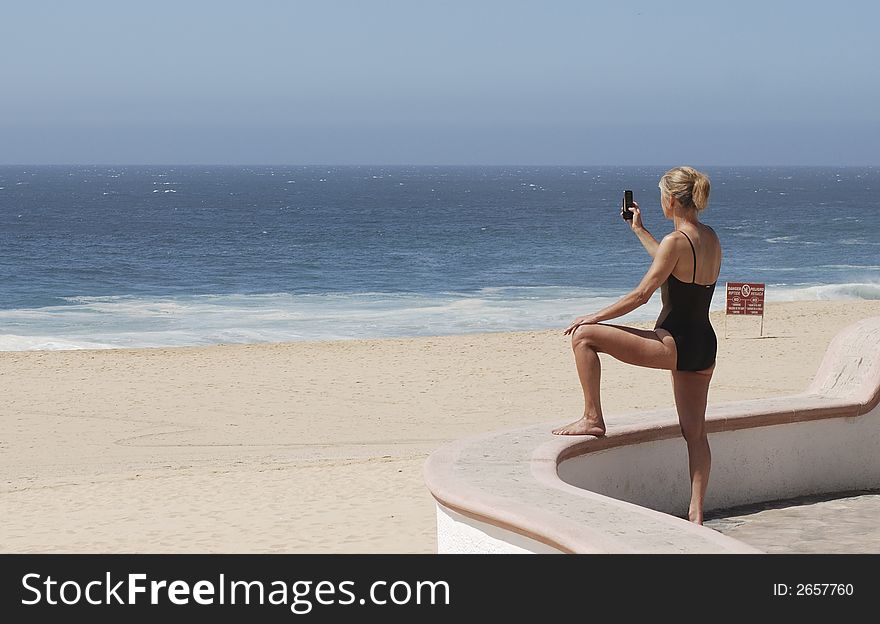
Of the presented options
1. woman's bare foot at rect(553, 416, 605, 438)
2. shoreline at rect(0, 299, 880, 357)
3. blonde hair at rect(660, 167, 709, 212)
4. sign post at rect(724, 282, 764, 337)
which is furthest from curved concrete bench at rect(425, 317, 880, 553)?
sign post at rect(724, 282, 764, 337)

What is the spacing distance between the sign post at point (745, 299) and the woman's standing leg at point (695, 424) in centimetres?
1691

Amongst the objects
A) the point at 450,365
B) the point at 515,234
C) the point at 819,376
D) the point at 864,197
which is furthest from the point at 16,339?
the point at 864,197

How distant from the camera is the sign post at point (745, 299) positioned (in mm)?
21709

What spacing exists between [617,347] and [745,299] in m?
17.4

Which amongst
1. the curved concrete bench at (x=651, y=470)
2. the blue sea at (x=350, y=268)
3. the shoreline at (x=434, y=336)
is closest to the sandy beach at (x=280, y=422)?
the shoreline at (x=434, y=336)

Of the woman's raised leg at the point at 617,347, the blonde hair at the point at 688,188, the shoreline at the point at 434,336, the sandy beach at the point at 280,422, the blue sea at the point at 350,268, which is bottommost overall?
the blue sea at the point at 350,268

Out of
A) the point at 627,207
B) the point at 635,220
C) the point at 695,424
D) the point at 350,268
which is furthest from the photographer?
the point at 350,268

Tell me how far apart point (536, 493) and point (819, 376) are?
2678 millimetres

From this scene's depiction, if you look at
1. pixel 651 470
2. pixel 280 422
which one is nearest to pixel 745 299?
pixel 280 422

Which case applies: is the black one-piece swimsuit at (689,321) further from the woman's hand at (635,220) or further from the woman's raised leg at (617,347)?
the woman's hand at (635,220)

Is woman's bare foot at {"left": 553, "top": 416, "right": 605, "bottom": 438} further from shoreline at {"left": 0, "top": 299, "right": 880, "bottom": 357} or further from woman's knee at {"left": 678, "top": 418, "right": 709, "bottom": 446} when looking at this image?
shoreline at {"left": 0, "top": 299, "right": 880, "bottom": 357}

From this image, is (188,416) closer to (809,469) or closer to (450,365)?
(450,365)

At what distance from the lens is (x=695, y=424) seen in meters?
5.20

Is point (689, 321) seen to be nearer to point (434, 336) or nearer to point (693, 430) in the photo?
point (693, 430)
